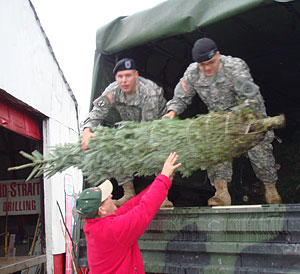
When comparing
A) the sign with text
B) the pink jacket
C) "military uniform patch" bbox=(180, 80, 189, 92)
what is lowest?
the pink jacket

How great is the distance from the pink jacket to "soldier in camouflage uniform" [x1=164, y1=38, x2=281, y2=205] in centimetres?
72

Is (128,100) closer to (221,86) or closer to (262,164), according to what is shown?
(221,86)

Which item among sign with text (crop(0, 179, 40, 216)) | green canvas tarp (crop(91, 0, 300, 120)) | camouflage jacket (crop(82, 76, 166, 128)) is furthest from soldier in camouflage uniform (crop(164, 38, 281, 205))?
sign with text (crop(0, 179, 40, 216))

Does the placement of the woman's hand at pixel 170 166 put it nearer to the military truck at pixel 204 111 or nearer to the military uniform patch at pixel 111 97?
the military truck at pixel 204 111

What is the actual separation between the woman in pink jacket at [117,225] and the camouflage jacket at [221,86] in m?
0.91

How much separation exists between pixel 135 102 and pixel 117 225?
144 cm

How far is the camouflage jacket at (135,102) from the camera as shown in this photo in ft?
11.8

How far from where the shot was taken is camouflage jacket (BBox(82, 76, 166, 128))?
141 inches

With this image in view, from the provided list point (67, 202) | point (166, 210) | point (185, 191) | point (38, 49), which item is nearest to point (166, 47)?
point (185, 191)

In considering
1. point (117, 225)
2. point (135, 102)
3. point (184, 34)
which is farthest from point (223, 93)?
point (117, 225)

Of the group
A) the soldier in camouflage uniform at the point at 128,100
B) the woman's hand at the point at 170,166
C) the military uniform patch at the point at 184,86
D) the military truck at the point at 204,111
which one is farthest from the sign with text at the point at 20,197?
the woman's hand at the point at 170,166

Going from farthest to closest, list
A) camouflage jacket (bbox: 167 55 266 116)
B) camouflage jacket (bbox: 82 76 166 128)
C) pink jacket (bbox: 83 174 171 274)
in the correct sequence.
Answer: camouflage jacket (bbox: 82 76 166 128)
camouflage jacket (bbox: 167 55 266 116)
pink jacket (bbox: 83 174 171 274)

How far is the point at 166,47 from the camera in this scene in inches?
173

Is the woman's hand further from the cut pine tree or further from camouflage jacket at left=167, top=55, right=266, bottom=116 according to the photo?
camouflage jacket at left=167, top=55, right=266, bottom=116
